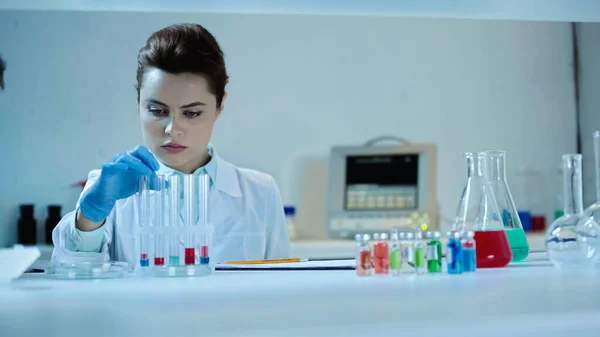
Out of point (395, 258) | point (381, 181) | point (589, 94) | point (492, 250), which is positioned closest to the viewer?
point (395, 258)

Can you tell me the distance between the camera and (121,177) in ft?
3.67

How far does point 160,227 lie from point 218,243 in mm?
783

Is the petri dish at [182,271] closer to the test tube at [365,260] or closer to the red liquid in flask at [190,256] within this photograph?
the red liquid in flask at [190,256]

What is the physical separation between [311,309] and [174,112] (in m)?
0.99

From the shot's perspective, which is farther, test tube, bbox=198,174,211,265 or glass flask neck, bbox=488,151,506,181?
glass flask neck, bbox=488,151,506,181

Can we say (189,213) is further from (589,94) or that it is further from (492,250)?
(589,94)

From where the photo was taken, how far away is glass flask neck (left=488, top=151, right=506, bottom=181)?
115 cm

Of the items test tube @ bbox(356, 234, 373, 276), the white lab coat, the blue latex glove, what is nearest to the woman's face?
the white lab coat

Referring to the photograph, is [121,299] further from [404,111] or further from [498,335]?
[404,111]

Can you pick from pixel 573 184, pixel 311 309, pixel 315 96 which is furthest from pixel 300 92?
pixel 311 309

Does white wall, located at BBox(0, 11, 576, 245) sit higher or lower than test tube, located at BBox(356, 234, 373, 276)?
higher

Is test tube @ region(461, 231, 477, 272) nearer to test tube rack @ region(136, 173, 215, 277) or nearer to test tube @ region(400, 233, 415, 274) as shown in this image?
test tube @ region(400, 233, 415, 274)

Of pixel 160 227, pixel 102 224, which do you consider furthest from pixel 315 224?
pixel 160 227

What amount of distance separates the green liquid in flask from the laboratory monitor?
184cm
